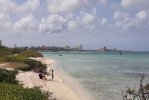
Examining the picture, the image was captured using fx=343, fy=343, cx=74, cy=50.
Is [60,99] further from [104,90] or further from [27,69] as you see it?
[27,69]

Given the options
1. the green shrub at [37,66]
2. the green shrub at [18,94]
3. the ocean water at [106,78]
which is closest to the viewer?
the green shrub at [18,94]

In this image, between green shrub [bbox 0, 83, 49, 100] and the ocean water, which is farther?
the ocean water

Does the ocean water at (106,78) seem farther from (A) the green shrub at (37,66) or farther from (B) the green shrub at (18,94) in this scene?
(B) the green shrub at (18,94)

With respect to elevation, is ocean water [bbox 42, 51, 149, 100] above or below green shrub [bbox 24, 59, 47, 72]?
below

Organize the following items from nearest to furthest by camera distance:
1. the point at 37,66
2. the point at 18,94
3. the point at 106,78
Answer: the point at 18,94 → the point at 106,78 → the point at 37,66

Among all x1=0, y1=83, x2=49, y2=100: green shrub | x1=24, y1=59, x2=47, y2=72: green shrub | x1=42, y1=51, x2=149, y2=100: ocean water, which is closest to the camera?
x1=0, y1=83, x2=49, y2=100: green shrub

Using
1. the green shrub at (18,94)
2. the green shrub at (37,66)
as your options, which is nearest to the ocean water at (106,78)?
the green shrub at (37,66)

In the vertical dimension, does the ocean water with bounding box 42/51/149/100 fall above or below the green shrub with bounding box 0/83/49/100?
below

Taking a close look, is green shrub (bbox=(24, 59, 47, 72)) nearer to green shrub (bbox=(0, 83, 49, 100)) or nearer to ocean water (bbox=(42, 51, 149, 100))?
ocean water (bbox=(42, 51, 149, 100))

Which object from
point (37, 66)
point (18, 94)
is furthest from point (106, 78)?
point (18, 94)

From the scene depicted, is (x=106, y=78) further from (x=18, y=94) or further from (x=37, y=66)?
(x=18, y=94)

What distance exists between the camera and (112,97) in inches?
1085

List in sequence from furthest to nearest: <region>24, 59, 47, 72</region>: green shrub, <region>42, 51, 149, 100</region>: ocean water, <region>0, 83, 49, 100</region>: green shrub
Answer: <region>24, 59, 47, 72</region>: green shrub, <region>42, 51, 149, 100</region>: ocean water, <region>0, 83, 49, 100</region>: green shrub

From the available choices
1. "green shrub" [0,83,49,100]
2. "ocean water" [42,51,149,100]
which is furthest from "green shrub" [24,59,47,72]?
"green shrub" [0,83,49,100]
